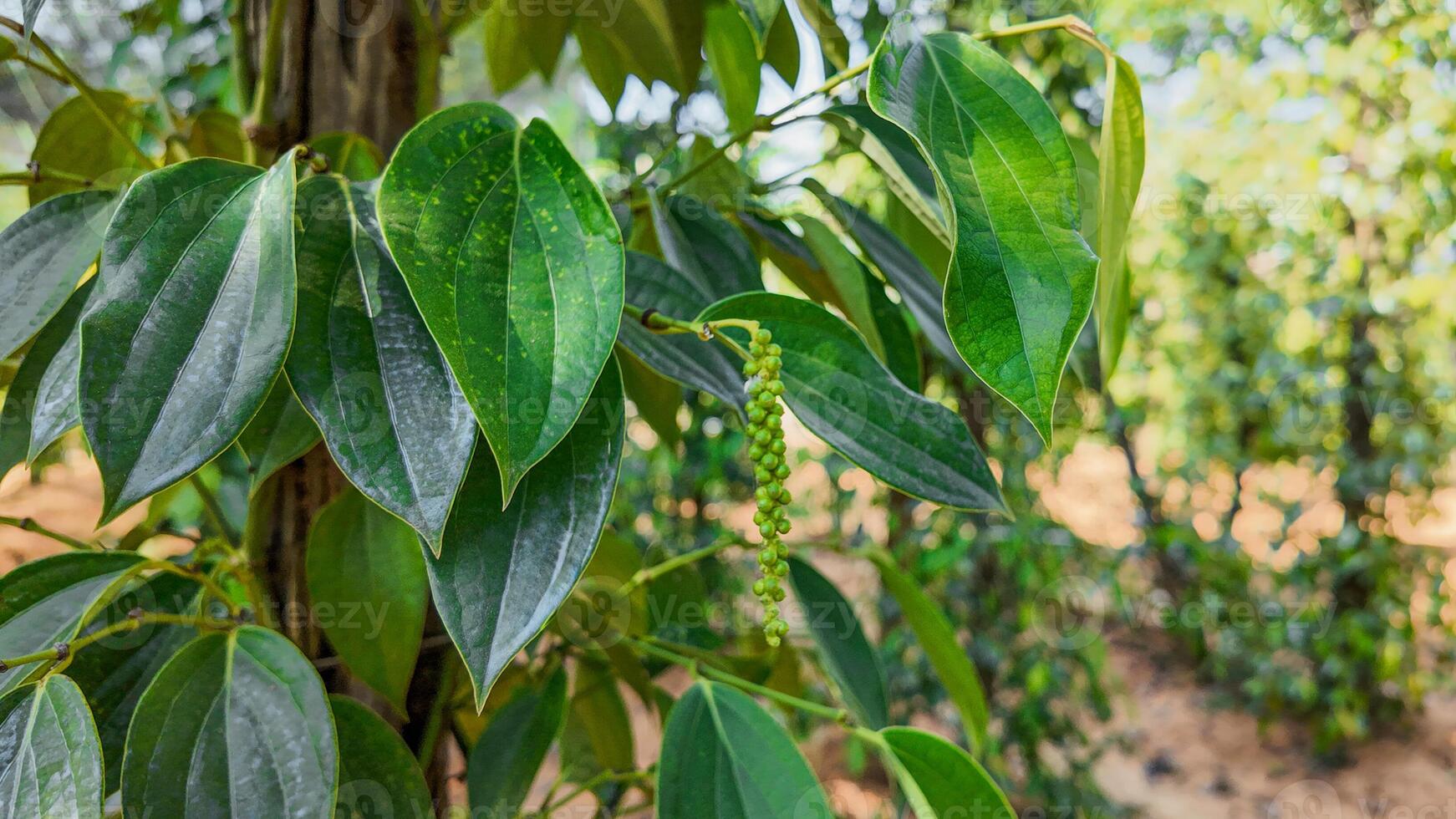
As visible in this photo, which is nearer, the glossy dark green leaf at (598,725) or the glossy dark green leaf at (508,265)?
the glossy dark green leaf at (508,265)

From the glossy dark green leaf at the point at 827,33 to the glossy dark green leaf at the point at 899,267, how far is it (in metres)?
0.06

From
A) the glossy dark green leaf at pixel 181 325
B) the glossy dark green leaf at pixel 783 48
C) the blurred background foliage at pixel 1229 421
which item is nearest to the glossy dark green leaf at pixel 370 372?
the glossy dark green leaf at pixel 181 325

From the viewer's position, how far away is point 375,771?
0.34 m

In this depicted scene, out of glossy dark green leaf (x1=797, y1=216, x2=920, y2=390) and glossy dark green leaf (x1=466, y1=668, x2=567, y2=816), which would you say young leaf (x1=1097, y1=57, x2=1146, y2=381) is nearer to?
glossy dark green leaf (x1=797, y1=216, x2=920, y2=390)

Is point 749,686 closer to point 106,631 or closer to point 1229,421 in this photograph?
point 106,631

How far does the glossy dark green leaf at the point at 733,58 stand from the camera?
469mm

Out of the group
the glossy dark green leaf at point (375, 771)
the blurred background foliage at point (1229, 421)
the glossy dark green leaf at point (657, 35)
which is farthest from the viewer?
the blurred background foliage at point (1229, 421)

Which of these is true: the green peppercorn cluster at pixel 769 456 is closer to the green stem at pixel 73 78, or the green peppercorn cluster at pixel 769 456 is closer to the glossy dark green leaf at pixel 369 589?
the glossy dark green leaf at pixel 369 589

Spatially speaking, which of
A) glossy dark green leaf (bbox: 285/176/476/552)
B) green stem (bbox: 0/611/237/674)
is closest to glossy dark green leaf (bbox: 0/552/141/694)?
green stem (bbox: 0/611/237/674)

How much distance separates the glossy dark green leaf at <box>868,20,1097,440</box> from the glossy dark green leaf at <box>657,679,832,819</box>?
18 centimetres

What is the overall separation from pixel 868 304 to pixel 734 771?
0.21 metres

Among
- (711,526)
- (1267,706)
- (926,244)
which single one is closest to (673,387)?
(926,244)

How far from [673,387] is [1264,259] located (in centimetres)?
174

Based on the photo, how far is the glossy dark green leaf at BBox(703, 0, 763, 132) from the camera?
1.54 ft
